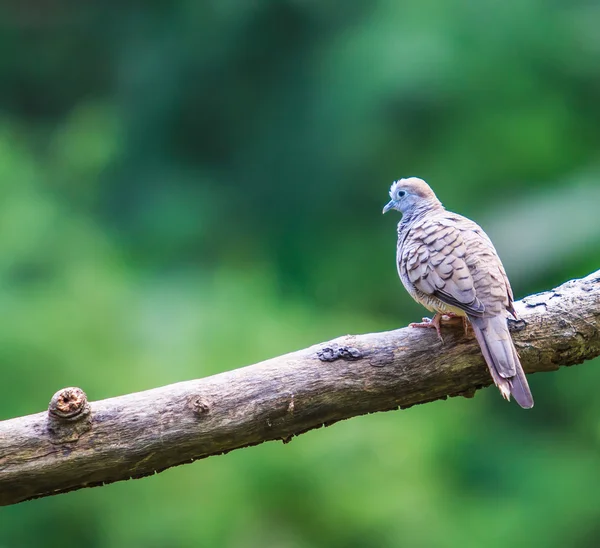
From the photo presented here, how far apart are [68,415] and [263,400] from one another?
1.70ft

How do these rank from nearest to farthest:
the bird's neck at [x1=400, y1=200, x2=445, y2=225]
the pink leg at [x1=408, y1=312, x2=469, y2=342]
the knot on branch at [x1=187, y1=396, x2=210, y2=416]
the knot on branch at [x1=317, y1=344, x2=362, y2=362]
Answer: the knot on branch at [x1=187, y1=396, x2=210, y2=416]
the knot on branch at [x1=317, y1=344, x2=362, y2=362]
the pink leg at [x1=408, y1=312, x2=469, y2=342]
the bird's neck at [x1=400, y1=200, x2=445, y2=225]

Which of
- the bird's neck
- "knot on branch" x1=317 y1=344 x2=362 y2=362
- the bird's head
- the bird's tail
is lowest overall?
the bird's tail

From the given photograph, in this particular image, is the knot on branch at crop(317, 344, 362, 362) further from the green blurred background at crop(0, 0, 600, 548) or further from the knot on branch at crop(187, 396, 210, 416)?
the green blurred background at crop(0, 0, 600, 548)

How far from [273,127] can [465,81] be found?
2.00m

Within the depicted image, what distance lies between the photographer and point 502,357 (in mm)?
2393

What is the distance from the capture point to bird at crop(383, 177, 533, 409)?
239 centimetres

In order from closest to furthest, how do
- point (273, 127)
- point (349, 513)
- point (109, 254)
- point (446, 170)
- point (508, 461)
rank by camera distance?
point (349, 513)
point (109, 254)
point (508, 461)
point (446, 170)
point (273, 127)

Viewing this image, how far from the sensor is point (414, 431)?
16.8 ft

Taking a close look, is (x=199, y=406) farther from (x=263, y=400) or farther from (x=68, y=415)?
(x=68, y=415)

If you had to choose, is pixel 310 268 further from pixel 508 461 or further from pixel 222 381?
pixel 222 381


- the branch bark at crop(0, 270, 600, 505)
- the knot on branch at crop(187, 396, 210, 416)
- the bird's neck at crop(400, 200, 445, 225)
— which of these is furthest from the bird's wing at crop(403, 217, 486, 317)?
the knot on branch at crop(187, 396, 210, 416)

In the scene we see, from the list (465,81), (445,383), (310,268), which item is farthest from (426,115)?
(445,383)

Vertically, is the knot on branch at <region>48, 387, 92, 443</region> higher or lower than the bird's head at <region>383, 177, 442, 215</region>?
lower

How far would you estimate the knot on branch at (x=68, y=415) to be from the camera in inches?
87.6
